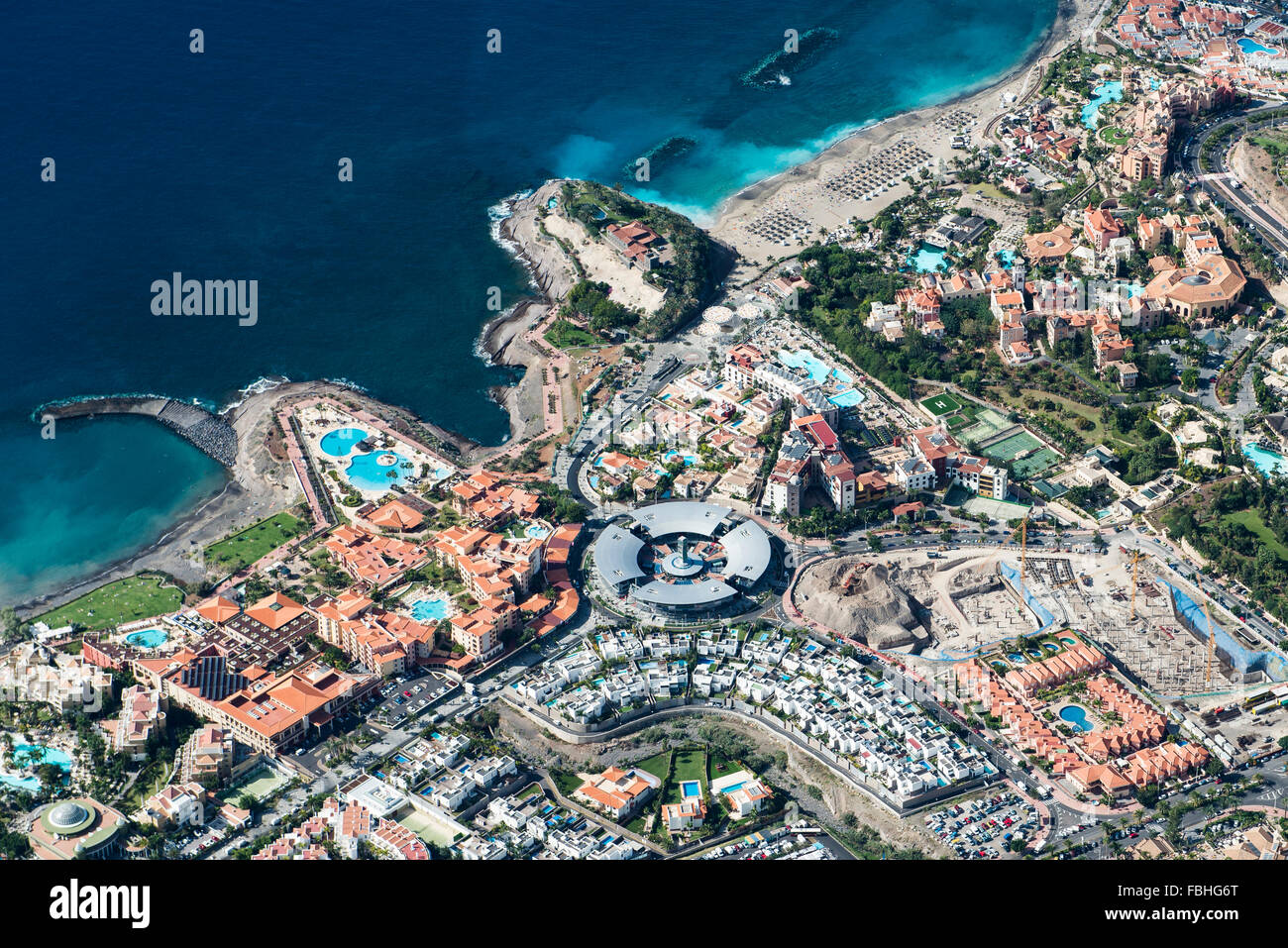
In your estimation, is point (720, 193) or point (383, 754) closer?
point (383, 754)

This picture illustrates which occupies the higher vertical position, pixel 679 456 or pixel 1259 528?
pixel 1259 528

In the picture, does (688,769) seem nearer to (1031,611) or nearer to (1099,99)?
(1031,611)

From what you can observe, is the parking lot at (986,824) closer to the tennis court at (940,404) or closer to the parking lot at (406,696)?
the parking lot at (406,696)

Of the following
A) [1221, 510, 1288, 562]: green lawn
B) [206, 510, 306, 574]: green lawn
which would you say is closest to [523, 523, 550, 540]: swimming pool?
[206, 510, 306, 574]: green lawn

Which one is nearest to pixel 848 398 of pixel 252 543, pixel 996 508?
pixel 996 508

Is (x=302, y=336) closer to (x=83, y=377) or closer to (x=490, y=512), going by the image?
(x=83, y=377)
